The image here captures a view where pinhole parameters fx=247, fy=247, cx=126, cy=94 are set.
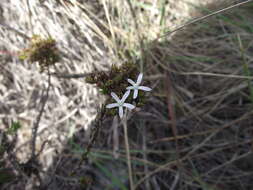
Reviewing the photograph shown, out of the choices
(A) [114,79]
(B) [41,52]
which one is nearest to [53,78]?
(B) [41,52]

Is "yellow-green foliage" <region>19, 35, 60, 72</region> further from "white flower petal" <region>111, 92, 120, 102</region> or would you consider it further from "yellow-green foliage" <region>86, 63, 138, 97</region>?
"white flower petal" <region>111, 92, 120, 102</region>

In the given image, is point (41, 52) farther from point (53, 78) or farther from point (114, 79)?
point (53, 78)

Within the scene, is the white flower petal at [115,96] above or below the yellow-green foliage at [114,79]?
below

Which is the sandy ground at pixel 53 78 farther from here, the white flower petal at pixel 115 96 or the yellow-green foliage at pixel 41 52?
the white flower petal at pixel 115 96

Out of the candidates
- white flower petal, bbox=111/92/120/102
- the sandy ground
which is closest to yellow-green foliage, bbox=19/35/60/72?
the sandy ground

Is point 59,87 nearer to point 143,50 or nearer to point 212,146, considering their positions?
point 143,50

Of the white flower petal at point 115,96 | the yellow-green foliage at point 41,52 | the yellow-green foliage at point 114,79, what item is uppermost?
the yellow-green foliage at point 41,52

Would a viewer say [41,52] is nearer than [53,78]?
Yes

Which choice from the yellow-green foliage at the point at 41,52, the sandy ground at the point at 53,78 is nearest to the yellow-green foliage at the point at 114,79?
the yellow-green foliage at the point at 41,52

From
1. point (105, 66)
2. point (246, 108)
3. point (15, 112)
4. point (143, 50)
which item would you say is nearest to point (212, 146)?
point (246, 108)
